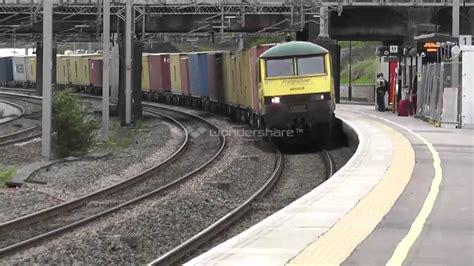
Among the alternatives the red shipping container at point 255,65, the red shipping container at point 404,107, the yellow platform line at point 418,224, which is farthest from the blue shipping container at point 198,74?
the yellow platform line at point 418,224

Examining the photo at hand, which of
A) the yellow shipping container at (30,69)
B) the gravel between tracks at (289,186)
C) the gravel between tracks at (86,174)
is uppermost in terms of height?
the yellow shipping container at (30,69)

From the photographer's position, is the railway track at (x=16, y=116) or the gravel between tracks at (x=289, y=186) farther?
the railway track at (x=16, y=116)

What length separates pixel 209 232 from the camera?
1163 centimetres

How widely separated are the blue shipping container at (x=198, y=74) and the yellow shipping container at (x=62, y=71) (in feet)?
99.7

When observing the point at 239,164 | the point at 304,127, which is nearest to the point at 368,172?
the point at 239,164

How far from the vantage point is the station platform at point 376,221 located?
7906 mm

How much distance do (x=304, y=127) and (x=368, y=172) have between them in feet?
36.1

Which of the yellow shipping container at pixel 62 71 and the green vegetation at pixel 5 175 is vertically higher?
the yellow shipping container at pixel 62 71

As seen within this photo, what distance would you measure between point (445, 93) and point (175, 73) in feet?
88.9

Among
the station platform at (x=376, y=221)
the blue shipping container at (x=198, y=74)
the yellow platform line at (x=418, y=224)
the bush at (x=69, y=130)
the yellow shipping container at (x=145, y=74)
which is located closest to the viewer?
the yellow platform line at (x=418, y=224)

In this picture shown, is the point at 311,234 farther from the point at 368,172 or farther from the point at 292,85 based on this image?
the point at 292,85

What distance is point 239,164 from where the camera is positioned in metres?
21.2

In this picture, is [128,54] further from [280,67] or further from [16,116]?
[16,116]

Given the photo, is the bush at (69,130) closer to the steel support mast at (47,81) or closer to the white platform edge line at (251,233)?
the steel support mast at (47,81)
